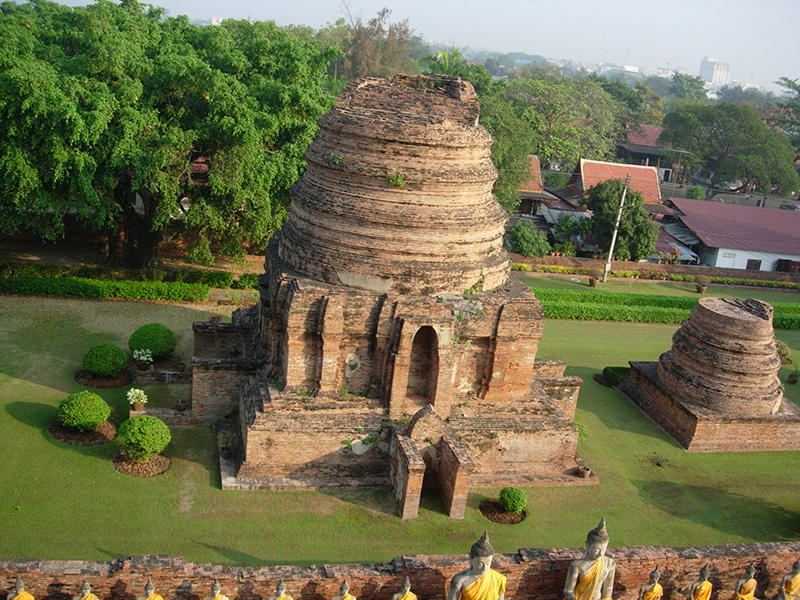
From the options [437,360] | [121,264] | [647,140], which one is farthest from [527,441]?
[647,140]

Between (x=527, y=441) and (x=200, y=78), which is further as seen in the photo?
(x=200, y=78)

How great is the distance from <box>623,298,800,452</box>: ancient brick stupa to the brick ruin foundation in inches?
280

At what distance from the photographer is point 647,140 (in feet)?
260

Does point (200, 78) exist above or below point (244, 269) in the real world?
above

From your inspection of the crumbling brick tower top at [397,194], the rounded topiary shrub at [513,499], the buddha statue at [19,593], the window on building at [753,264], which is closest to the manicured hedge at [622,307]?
the window on building at [753,264]

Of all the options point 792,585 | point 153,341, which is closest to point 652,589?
point 792,585

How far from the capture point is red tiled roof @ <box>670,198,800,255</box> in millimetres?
42844

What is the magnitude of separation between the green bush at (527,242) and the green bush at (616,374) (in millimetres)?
13349

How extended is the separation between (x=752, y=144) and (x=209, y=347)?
59.4m

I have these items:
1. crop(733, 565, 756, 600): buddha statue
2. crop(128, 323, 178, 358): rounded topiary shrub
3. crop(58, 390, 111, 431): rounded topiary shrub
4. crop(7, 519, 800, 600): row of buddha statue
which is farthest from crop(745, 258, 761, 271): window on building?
crop(58, 390, 111, 431): rounded topiary shrub

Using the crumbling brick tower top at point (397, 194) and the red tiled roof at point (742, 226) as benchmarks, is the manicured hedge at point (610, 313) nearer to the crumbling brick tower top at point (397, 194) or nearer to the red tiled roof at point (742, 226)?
the red tiled roof at point (742, 226)

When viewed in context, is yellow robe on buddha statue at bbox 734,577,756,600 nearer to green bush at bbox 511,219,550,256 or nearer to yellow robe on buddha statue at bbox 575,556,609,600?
yellow robe on buddha statue at bbox 575,556,609,600

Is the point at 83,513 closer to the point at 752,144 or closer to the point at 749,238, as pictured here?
the point at 749,238

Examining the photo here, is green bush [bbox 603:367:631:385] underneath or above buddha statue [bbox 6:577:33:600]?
underneath
